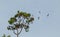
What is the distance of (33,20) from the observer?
108 metres

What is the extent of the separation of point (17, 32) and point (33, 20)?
3875mm

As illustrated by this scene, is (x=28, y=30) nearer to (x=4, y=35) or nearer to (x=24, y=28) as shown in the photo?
(x=24, y=28)

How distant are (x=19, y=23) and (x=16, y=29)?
1377mm

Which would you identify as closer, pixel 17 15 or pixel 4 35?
pixel 17 15

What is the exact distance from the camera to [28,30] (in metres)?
109

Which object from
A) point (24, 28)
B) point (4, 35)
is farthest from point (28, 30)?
Result: point (4, 35)

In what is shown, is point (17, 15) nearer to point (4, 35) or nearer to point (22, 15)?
point (22, 15)

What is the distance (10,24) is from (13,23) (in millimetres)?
602

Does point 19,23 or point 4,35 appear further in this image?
point 4,35

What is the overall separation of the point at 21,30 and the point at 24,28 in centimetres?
92

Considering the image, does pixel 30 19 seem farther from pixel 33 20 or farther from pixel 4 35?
pixel 4 35

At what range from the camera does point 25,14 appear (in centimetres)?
10794

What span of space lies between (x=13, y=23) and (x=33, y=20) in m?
3.86

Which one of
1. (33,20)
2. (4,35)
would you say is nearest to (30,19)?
(33,20)
